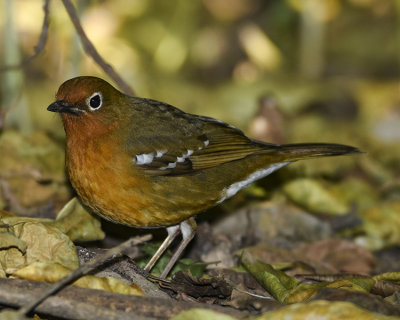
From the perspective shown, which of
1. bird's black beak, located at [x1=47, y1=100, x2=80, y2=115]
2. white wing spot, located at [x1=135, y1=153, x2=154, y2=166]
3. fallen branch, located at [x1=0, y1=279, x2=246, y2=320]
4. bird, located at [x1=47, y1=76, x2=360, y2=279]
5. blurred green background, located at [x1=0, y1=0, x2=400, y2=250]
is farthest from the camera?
blurred green background, located at [x1=0, y1=0, x2=400, y2=250]

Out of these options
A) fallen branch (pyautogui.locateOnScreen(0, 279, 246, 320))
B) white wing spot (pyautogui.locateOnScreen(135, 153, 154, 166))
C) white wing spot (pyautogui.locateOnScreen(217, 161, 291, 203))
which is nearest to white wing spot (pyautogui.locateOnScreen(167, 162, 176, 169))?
white wing spot (pyautogui.locateOnScreen(135, 153, 154, 166))

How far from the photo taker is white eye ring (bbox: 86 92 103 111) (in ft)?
14.8

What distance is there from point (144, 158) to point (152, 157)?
0.07 m

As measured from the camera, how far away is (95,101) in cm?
456

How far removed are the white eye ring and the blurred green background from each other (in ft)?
4.59

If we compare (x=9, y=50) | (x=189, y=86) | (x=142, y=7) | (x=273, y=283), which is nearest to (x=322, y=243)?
(x=273, y=283)

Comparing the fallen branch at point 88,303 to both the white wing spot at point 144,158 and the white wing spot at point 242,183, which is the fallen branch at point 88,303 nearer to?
the white wing spot at point 144,158

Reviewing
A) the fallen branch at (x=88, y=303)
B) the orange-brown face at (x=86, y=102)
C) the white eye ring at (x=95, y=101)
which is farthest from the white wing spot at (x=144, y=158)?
the fallen branch at (x=88, y=303)

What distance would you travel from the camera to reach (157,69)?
1005 centimetres

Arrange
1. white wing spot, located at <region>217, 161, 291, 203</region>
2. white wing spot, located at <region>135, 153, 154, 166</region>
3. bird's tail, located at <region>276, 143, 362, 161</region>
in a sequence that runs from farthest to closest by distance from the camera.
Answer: bird's tail, located at <region>276, 143, 362, 161</region> < white wing spot, located at <region>217, 161, 291, 203</region> < white wing spot, located at <region>135, 153, 154, 166</region>

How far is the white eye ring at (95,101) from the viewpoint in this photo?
4.50 meters

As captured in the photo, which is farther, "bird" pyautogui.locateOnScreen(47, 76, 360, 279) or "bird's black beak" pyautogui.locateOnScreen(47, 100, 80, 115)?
"bird" pyautogui.locateOnScreen(47, 76, 360, 279)

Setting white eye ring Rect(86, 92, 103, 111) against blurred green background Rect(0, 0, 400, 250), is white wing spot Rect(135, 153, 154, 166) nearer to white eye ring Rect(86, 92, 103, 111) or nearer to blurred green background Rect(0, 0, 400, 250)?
white eye ring Rect(86, 92, 103, 111)

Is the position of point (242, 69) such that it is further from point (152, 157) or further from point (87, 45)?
point (152, 157)
